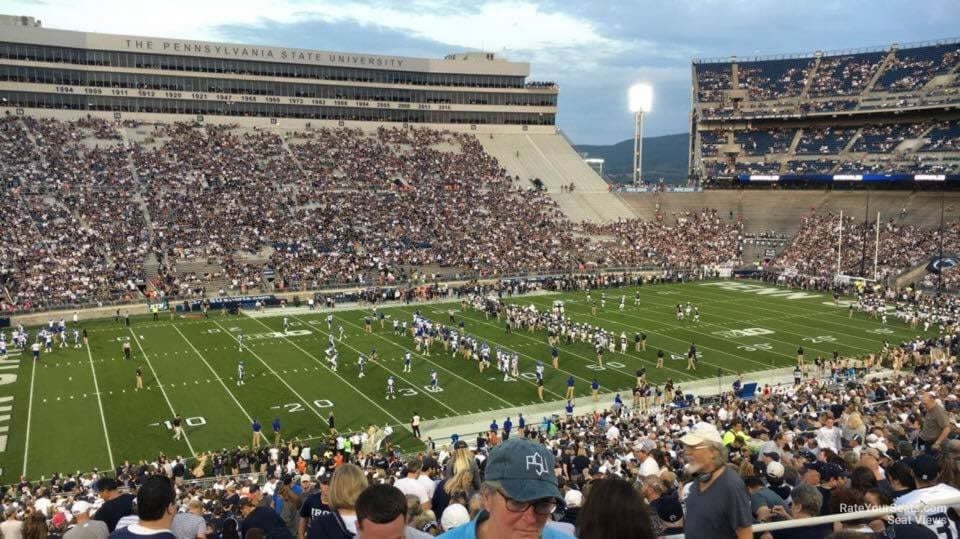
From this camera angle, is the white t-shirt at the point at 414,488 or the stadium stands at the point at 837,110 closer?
the white t-shirt at the point at 414,488

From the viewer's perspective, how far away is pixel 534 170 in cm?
6388

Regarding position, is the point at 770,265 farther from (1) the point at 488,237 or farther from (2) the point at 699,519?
(2) the point at 699,519

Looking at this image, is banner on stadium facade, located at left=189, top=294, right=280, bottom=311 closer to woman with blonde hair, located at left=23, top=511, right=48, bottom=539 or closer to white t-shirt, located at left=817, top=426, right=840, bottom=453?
white t-shirt, located at left=817, top=426, right=840, bottom=453

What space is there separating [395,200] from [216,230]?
13124mm

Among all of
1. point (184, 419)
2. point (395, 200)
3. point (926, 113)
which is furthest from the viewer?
point (926, 113)

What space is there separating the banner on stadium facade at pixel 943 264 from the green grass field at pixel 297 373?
8.80m

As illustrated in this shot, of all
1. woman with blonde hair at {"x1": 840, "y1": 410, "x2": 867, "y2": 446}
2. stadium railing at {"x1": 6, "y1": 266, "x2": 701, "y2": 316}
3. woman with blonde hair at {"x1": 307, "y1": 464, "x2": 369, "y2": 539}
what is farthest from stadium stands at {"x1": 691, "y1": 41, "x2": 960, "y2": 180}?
woman with blonde hair at {"x1": 307, "y1": 464, "x2": 369, "y2": 539}

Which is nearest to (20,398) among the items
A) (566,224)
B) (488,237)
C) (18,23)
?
(488,237)

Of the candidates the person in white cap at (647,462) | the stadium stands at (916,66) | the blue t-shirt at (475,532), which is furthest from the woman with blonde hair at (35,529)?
A: the stadium stands at (916,66)

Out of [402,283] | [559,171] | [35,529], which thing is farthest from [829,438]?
[559,171]

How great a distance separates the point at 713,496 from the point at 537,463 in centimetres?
192

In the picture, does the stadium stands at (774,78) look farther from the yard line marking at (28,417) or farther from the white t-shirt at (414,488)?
the white t-shirt at (414,488)

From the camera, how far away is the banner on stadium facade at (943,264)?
1660 inches

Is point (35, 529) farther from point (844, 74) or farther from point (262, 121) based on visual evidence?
point (844, 74)
